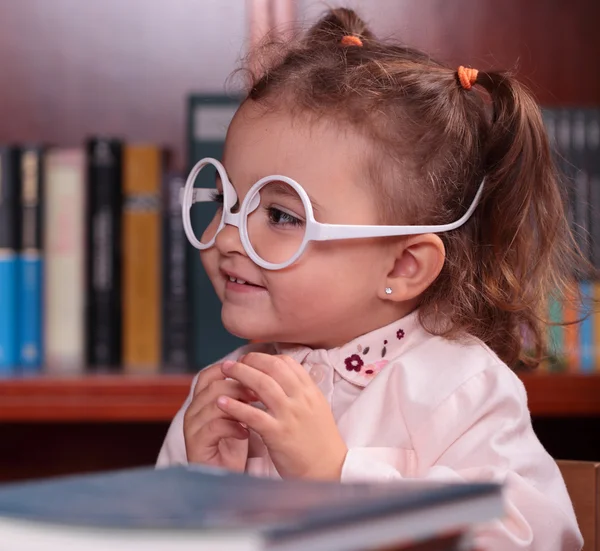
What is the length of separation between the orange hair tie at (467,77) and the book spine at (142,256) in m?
0.84

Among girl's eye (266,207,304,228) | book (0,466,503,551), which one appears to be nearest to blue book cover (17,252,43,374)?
girl's eye (266,207,304,228)

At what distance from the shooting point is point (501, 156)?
3.52ft

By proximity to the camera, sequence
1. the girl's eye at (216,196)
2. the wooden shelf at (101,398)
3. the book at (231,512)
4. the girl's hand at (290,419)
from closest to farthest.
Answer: the book at (231,512) → the girl's hand at (290,419) → the girl's eye at (216,196) → the wooden shelf at (101,398)

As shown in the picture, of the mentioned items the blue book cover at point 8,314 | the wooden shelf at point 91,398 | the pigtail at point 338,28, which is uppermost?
the pigtail at point 338,28

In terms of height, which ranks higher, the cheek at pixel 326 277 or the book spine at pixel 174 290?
the cheek at pixel 326 277

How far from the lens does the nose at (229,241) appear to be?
3.18 feet

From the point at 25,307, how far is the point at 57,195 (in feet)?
0.70

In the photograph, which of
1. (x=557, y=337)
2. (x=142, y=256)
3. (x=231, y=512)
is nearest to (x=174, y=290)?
(x=142, y=256)

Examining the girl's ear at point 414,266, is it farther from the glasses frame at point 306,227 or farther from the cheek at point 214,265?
the cheek at point 214,265

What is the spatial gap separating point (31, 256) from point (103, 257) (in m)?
0.13

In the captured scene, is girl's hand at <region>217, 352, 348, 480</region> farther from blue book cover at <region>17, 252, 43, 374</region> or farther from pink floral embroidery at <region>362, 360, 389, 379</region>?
blue book cover at <region>17, 252, 43, 374</region>

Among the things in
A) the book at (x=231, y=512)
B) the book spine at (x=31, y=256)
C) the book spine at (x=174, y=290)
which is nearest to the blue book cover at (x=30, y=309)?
the book spine at (x=31, y=256)

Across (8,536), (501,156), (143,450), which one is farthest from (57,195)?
(8,536)

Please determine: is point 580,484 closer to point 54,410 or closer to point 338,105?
point 338,105
